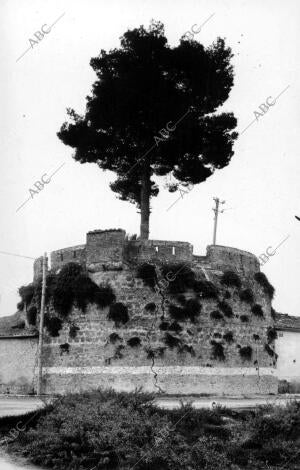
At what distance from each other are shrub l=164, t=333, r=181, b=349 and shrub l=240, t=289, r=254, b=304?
148 inches

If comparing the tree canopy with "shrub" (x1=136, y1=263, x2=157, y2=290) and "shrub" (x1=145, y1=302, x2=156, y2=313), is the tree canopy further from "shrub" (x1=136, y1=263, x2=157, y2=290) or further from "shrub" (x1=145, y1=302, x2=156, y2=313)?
"shrub" (x1=145, y1=302, x2=156, y2=313)

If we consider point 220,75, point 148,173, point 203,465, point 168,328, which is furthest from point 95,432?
point 220,75

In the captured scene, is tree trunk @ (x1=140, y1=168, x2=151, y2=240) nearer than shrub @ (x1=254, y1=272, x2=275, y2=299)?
No

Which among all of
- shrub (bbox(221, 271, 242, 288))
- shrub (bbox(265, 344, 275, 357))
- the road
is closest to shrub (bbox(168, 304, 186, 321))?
shrub (bbox(221, 271, 242, 288))

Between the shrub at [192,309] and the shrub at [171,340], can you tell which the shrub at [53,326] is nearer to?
the shrub at [171,340]

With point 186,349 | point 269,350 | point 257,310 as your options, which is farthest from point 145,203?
point 269,350

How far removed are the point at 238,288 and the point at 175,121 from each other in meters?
7.69

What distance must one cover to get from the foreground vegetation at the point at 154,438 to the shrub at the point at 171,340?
11.5 m

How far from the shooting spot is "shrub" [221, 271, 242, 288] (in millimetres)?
26641

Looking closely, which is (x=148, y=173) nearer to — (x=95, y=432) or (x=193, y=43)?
(x=193, y=43)

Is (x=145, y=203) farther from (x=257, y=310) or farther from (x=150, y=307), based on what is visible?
(x=257, y=310)

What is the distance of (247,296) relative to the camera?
2698 cm

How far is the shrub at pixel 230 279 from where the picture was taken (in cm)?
2664

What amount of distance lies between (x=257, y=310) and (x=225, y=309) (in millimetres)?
1888
